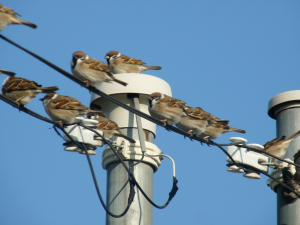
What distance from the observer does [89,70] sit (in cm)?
801

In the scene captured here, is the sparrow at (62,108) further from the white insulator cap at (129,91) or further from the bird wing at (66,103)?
the white insulator cap at (129,91)

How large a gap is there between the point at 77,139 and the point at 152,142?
5.71ft

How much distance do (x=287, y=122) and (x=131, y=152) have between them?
2.20 m

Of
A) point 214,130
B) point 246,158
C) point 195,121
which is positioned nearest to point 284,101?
point 214,130

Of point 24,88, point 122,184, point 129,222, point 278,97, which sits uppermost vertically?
point 278,97

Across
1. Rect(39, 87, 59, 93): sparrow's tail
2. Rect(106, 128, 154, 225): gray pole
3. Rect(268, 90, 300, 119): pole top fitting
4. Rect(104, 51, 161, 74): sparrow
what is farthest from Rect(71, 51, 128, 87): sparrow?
Rect(104, 51, 161, 74): sparrow

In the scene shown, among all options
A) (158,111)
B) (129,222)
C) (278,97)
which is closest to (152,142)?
(158,111)

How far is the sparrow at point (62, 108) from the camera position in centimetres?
781

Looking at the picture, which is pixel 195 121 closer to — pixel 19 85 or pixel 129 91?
pixel 129 91

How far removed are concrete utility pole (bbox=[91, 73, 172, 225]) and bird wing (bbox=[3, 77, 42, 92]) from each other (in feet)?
4.58

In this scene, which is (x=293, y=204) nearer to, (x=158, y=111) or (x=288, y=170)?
(x=288, y=170)

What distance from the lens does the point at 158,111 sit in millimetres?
8148

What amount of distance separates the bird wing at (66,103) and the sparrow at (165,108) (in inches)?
36.5

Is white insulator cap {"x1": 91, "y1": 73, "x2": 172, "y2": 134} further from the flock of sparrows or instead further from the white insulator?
the white insulator
